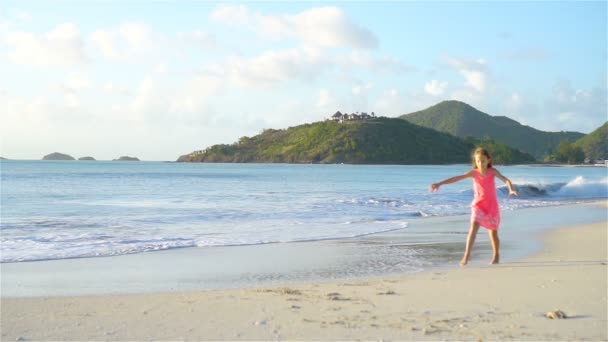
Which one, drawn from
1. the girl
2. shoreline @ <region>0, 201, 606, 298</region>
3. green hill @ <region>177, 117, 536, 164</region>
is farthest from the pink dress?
green hill @ <region>177, 117, 536, 164</region>

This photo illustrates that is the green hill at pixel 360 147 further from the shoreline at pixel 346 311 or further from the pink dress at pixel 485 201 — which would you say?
the shoreline at pixel 346 311

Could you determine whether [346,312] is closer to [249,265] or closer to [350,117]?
[249,265]

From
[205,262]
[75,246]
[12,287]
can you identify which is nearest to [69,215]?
[75,246]

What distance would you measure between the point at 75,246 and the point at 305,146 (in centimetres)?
13759

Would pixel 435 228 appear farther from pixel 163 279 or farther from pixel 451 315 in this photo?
pixel 451 315

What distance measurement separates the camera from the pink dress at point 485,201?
905cm

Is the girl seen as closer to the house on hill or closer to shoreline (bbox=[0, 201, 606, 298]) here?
shoreline (bbox=[0, 201, 606, 298])

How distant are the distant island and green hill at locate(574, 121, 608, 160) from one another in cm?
1893

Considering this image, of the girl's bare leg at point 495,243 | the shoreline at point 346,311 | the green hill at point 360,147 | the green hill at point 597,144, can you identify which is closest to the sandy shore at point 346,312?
the shoreline at point 346,311

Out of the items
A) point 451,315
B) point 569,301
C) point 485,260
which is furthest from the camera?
point 485,260

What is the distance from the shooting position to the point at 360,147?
135875 millimetres

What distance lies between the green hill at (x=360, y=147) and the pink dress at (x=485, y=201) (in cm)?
12315

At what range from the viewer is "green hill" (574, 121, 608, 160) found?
16688cm

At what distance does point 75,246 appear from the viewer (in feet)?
39.1
